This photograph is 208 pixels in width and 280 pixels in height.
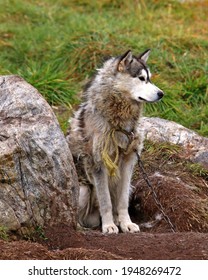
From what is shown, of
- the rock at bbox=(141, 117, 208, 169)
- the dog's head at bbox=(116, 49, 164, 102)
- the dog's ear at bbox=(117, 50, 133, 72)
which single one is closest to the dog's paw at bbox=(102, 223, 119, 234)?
the dog's head at bbox=(116, 49, 164, 102)

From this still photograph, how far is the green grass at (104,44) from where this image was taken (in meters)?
10.1

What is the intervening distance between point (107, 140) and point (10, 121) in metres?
1.14

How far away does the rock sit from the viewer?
27.9ft

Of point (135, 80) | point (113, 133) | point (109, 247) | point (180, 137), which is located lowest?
point (180, 137)

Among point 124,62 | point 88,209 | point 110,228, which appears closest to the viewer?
point 110,228

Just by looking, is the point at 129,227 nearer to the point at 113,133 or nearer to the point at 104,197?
the point at 104,197

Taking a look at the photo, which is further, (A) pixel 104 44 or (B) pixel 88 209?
(A) pixel 104 44

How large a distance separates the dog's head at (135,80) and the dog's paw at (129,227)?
1.09 meters

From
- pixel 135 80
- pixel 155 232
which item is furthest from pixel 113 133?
pixel 155 232

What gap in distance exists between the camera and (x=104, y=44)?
1107 cm

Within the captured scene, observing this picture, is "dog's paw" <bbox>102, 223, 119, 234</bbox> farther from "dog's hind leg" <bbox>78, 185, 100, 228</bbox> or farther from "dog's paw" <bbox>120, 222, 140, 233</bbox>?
"dog's hind leg" <bbox>78, 185, 100, 228</bbox>

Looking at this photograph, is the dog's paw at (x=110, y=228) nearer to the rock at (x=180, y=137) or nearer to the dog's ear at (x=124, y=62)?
the dog's ear at (x=124, y=62)

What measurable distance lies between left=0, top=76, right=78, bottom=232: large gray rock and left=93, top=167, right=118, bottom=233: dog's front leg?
67cm

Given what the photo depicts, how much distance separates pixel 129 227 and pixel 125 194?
30 centimetres
